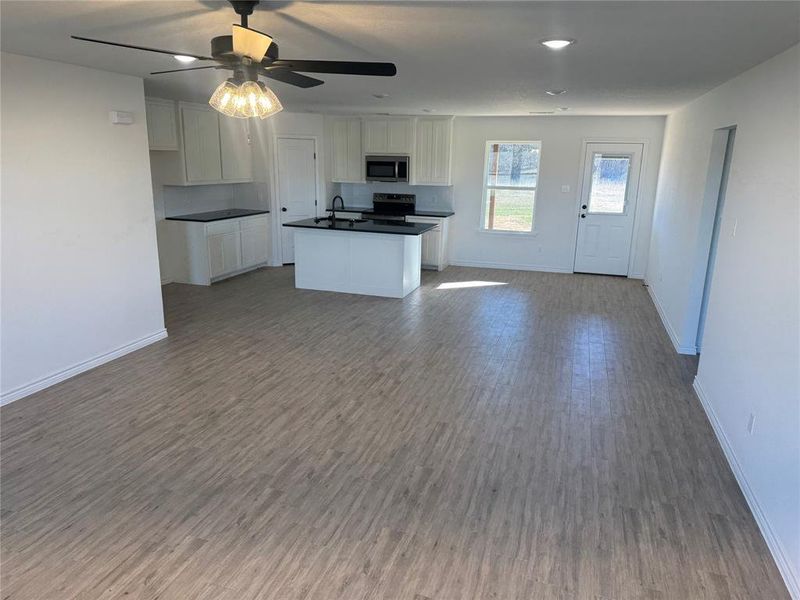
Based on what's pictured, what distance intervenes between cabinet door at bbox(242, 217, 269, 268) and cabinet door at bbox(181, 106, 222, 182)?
794 millimetres

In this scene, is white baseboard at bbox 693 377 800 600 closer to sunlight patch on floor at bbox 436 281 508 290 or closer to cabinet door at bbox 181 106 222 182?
sunlight patch on floor at bbox 436 281 508 290

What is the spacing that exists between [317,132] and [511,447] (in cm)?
651

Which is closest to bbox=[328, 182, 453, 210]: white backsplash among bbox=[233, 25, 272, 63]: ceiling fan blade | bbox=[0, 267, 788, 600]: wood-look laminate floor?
bbox=[0, 267, 788, 600]: wood-look laminate floor

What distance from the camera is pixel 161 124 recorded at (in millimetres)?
6305

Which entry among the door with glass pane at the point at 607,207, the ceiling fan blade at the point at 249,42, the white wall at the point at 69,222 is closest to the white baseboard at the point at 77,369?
the white wall at the point at 69,222

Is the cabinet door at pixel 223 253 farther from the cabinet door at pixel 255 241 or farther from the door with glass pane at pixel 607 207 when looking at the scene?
the door with glass pane at pixel 607 207

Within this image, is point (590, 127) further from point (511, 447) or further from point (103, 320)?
point (103, 320)

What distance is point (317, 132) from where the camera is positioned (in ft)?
27.3

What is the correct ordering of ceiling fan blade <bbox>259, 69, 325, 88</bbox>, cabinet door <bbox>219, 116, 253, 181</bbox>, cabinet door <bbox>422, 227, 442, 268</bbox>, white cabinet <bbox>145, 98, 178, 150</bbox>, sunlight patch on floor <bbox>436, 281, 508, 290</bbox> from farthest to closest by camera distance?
cabinet door <bbox>422, 227, 442, 268</bbox> → cabinet door <bbox>219, 116, 253, 181</bbox> → sunlight patch on floor <bbox>436, 281, 508, 290</bbox> → white cabinet <bbox>145, 98, 178, 150</bbox> → ceiling fan blade <bbox>259, 69, 325, 88</bbox>

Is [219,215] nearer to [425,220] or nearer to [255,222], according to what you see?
[255,222]

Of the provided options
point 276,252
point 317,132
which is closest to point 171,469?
point 276,252

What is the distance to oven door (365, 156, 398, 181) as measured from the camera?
8.32 meters

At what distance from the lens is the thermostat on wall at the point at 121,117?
4.27 meters

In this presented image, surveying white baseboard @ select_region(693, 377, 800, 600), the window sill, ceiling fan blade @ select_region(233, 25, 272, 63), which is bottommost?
white baseboard @ select_region(693, 377, 800, 600)
